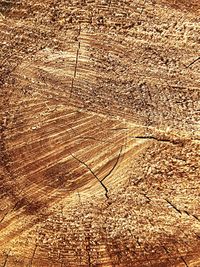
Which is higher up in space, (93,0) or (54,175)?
(93,0)

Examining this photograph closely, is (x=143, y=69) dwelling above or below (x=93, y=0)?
below

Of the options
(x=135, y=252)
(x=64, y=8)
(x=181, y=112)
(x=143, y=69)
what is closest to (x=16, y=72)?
(x=64, y=8)

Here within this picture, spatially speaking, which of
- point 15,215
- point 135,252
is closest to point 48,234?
point 15,215

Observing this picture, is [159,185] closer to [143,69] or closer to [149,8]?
[143,69]

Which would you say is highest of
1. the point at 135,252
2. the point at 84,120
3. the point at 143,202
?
the point at 84,120

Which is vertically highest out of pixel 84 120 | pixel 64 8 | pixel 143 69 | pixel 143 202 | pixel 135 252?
pixel 64 8

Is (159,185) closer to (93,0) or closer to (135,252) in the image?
(135,252)
